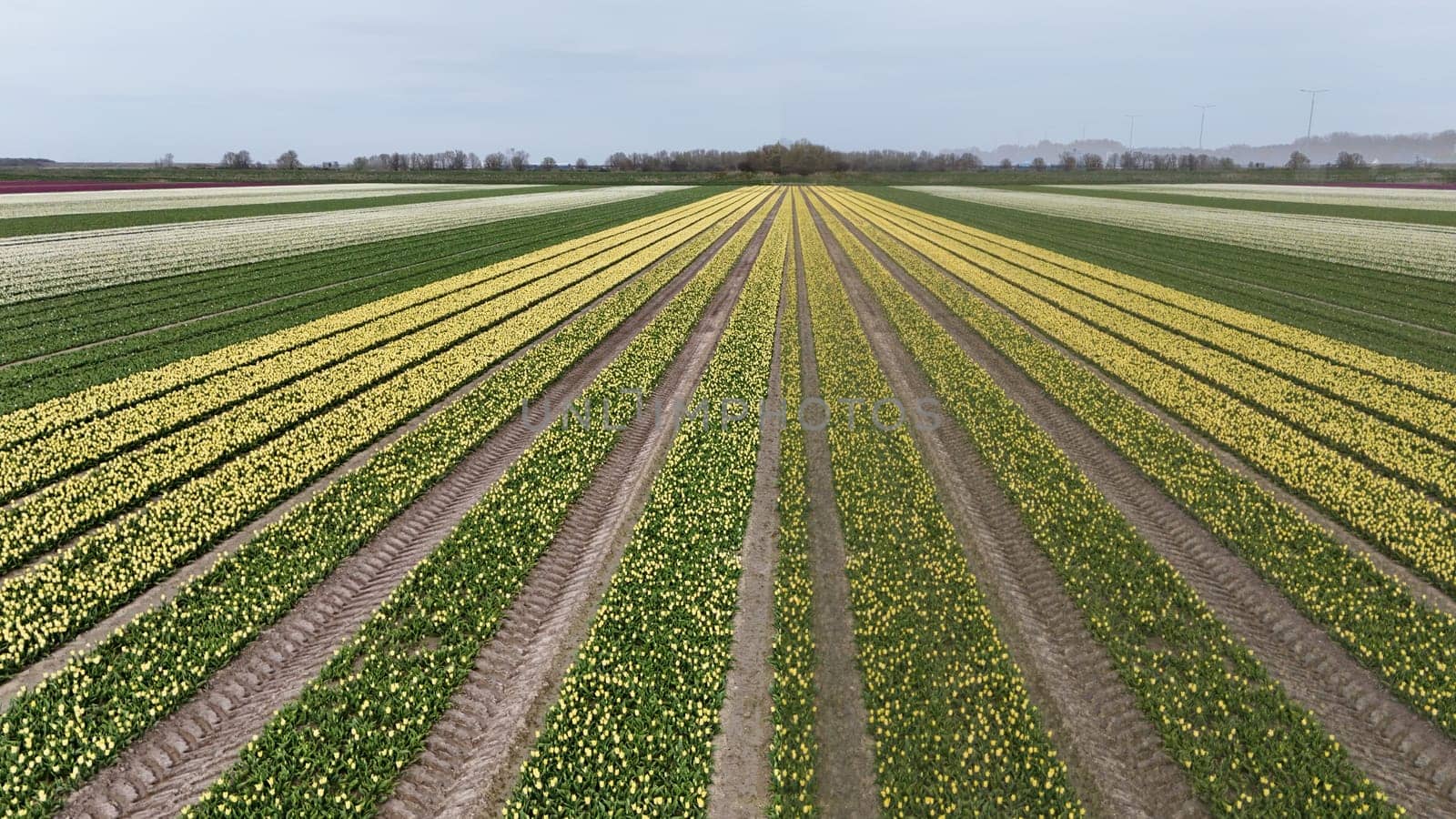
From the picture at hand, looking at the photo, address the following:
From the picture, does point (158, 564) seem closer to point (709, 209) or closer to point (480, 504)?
point (480, 504)

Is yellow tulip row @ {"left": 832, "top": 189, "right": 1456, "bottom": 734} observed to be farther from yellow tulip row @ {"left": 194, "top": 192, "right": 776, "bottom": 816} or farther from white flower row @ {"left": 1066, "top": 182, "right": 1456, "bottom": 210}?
white flower row @ {"left": 1066, "top": 182, "right": 1456, "bottom": 210}

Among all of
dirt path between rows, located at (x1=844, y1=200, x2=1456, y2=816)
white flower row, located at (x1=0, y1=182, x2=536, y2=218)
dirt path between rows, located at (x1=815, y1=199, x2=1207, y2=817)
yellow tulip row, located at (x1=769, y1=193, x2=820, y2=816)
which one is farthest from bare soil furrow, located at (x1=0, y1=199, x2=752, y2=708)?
white flower row, located at (x1=0, y1=182, x2=536, y2=218)

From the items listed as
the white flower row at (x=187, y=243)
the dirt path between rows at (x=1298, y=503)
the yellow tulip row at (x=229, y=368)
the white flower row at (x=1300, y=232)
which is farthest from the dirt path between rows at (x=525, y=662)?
the white flower row at (x=1300, y=232)

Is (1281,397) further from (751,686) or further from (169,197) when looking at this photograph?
(169,197)

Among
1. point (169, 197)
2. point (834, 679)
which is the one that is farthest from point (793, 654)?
point (169, 197)

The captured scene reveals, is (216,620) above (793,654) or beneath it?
above

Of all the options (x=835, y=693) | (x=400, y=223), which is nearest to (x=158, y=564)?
(x=835, y=693)

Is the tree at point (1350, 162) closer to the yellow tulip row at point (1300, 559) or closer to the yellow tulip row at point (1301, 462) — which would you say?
the yellow tulip row at point (1301, 462)
